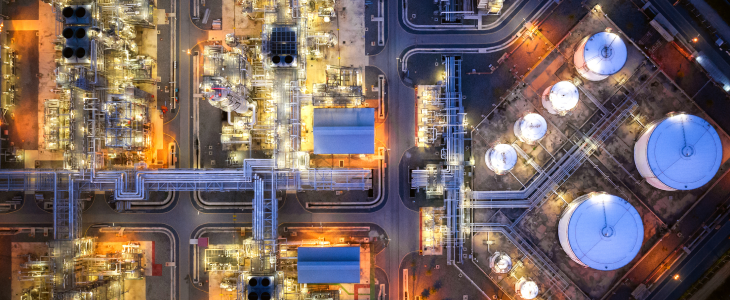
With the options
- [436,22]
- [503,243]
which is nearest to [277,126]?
[436,22]

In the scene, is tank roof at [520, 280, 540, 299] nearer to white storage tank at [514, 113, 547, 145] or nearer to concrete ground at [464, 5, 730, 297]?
concrete ground at [464, 5, 730, 297]

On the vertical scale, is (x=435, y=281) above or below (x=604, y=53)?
below

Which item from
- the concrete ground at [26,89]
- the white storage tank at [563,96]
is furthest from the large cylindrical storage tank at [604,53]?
the concrete ground at [26,89]

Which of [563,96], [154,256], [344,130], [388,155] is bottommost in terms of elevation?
[154,256]

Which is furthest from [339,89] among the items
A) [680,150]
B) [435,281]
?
[680,150]

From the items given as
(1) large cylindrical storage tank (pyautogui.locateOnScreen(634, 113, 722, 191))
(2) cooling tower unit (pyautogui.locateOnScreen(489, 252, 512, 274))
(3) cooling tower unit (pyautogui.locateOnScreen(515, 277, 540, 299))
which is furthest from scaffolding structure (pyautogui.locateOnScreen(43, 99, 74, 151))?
(1) large cylindrical storage tank (pyautogui.locateOnScreen(634, 113, 722, 191))

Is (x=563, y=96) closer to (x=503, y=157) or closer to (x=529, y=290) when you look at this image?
(x=503, y=157)
